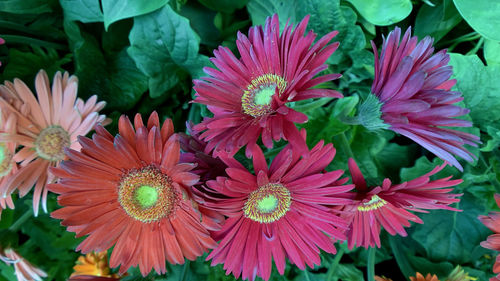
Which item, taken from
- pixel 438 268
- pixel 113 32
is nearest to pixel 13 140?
pixel 113 32

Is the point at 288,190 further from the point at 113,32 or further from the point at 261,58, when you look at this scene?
the point at 113,32

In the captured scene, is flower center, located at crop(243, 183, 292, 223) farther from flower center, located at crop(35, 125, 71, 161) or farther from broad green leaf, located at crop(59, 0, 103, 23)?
broad green leaf, located at crop(59, 0, 103, 23)

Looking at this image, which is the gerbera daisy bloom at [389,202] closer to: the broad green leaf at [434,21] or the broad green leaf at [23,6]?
the broad green leaf at [434,21]

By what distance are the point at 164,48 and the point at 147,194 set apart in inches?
11.8

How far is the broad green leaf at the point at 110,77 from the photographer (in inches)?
29.2

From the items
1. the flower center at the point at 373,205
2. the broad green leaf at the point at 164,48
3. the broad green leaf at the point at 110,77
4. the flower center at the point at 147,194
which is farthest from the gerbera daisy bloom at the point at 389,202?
the broad green leaf at the point at 110,77

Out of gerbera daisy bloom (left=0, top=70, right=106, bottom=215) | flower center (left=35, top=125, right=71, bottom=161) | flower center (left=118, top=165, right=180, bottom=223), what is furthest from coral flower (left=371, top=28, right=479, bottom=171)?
flower center (left=35, top=125, right=71, bottom=161)

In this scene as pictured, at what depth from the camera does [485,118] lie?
0.74 meters

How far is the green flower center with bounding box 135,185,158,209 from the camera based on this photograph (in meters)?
0.54

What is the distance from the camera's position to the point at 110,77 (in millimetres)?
781

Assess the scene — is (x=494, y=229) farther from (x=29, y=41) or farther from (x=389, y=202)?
(x=29, y=41)

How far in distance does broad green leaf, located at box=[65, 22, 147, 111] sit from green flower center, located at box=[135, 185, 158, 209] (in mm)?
283

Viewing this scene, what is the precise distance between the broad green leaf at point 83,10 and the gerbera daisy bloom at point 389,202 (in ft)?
1.77

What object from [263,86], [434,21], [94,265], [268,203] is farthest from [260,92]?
[94,265]
